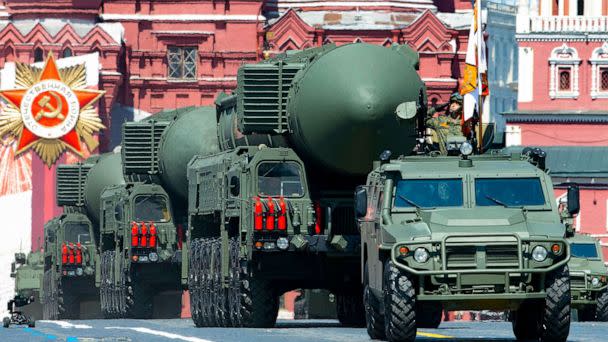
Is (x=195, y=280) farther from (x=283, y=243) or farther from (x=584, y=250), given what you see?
(x=584, y=250)

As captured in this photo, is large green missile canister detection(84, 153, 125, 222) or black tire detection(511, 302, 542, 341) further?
large green missile canister detection(84, 153, 125, 222)

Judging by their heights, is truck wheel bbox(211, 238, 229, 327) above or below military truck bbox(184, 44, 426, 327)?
below

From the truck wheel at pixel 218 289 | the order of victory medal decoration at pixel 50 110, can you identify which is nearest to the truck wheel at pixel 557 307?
the truck wheel at pixel 218 289

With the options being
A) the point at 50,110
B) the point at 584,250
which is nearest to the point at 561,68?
the point at 50,110

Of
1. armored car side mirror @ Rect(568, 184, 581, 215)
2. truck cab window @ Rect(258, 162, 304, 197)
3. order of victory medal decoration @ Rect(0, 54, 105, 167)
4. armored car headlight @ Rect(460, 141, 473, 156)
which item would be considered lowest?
armored car side mirror @ Rect(568, 184, 581, 215)

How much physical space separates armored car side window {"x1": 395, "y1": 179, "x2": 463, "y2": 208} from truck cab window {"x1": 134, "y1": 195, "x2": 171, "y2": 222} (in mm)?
25446

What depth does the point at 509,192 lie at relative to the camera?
29359 mm

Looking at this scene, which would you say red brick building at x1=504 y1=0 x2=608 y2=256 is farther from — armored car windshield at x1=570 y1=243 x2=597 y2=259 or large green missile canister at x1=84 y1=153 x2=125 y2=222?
armored car windshield at x1=570 y1=243 x2=597 y2=259

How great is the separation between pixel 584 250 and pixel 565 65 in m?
66.6

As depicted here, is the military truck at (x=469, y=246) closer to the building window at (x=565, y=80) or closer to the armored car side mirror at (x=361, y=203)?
the armored car side mirror at (x=361, y=203)

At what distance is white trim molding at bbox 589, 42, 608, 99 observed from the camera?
4535 inches

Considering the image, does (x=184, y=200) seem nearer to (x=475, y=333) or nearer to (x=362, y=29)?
(x=475, y=333)

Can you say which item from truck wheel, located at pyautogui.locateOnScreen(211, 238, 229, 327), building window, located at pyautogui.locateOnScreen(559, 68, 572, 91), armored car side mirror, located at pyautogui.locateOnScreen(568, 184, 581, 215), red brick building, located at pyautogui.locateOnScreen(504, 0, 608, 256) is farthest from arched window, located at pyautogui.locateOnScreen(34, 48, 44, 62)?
armored car side mirror, located at pyautogui.locateOnScreen(568, 184, 581, 215)

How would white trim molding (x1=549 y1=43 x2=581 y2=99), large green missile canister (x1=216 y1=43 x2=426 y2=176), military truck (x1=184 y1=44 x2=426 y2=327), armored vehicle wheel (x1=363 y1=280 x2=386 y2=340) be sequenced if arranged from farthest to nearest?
1. white trim molding (x1=549 y1=43 x2=581 y2=99)
2. military truck (x1=184 y1=44 x2=426 y2=327)
3. large green missile canister (x1=216 y1=43 x2=426 y2=176)
4. armored vehicle wheel (x1=363 y1=280 x2=386 y2=340)
